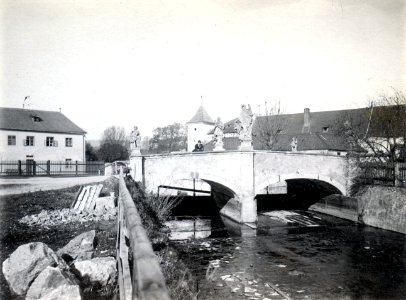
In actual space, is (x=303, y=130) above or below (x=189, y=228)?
above

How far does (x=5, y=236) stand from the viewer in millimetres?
9602

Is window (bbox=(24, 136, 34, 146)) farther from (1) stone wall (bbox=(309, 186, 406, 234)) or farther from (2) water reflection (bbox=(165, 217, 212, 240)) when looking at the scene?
(1) stone wall (bbox=(309, 186, 406, 234))

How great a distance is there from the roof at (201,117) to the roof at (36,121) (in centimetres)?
2127

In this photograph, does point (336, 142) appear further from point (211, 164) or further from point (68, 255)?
point (68, 255)

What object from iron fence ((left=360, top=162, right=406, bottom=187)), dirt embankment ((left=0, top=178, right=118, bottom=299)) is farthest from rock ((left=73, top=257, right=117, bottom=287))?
iron fence ((left=360, top=162, right=406, bottom=187))

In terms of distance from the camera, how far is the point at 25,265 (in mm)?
6414

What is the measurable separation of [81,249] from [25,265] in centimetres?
159

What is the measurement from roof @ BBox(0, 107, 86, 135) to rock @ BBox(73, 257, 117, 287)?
102 feet

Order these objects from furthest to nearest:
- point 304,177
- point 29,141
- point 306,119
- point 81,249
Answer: point 306,119 → point 29,141 → point 304,177 → point 81,249

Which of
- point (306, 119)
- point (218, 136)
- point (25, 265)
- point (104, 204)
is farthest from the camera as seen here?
point (306, 119)

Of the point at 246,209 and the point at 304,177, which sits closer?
the point at 246,209

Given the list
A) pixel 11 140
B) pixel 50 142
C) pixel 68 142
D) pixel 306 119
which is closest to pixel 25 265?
pixel 11 140

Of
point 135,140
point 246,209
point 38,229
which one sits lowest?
point 246,209

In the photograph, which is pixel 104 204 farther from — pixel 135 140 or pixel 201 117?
pixel 201 117
